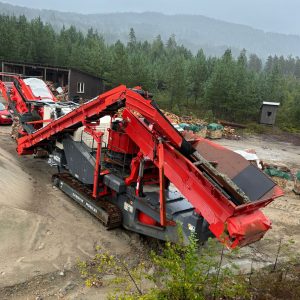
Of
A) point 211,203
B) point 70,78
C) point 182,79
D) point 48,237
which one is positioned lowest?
point 48,237

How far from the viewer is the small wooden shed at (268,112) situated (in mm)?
38969

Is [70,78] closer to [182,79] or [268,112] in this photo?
[182,79]

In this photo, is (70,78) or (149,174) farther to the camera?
(70,78)

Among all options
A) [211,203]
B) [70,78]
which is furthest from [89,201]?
[70,78]

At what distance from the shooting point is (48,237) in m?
9.05

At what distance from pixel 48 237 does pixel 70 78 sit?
1104 inches

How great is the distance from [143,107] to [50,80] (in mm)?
38231

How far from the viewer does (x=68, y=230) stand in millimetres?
9609

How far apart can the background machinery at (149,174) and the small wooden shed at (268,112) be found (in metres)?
30.2

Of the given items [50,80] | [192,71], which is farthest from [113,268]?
[192,71]

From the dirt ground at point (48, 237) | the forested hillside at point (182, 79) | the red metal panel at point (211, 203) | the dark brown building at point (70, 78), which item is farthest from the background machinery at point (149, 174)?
the forested hillside at point (182, 79)

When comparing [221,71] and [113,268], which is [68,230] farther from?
[221,71]

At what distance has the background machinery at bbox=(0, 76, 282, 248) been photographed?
283 inches

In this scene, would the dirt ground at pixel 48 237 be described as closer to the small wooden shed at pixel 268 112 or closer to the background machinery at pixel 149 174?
the background machinery at pixel 149 174
